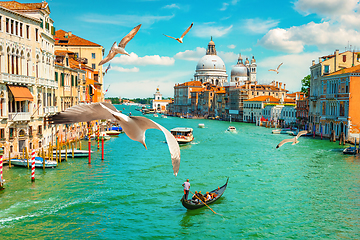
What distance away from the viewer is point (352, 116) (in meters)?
26.7

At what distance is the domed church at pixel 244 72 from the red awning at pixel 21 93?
80757mm

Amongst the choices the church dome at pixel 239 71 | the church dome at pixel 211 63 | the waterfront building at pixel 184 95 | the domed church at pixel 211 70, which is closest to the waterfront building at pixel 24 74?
the waterfront building at pixel 184 95

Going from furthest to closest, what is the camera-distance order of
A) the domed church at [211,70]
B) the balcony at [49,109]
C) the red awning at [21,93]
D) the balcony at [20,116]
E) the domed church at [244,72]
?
the domed church at [211,70]
the domed church at [244,72]
the balcony at [49,109]
the balcony at [20,116]
the red awning at [21,93]

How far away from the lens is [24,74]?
15.8m

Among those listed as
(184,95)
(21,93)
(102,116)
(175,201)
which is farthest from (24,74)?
(184,95)

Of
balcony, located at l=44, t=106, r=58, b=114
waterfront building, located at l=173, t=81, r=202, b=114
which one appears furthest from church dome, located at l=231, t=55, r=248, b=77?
balcony, located at l=44, t=106, r=58, b=114

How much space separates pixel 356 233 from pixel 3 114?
13.5 meters

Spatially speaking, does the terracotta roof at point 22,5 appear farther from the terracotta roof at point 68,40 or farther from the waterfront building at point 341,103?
the waterfront building at point 341,103

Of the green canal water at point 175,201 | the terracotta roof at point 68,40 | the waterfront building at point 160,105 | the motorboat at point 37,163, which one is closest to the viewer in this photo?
the green canal water at point 175,201

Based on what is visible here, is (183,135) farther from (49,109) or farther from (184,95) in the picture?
(184,95)

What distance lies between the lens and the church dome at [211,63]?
108 meters

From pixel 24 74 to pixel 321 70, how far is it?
2603cm

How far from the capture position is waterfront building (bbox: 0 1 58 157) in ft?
47.6

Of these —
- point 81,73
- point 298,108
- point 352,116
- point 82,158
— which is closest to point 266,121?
point 298,108
